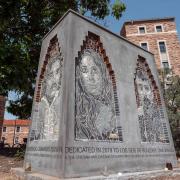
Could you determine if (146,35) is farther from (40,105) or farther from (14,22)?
(40,105)

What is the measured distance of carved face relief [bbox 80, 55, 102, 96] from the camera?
6.13 meters

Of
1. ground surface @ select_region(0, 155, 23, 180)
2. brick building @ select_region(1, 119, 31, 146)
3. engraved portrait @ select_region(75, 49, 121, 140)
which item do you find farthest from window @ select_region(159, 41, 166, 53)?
brick building @ select_region(1, 119, 31, 146)

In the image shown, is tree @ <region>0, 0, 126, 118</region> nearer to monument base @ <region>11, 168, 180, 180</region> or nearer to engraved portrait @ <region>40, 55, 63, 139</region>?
engraved portrait @ <region>40, 55, 63, 139</region>

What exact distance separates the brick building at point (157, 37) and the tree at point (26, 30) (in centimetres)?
2157

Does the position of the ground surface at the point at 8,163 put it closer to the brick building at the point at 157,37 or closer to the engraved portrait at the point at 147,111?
the engraved portrait at the point at 147,111

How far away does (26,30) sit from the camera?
13336mm

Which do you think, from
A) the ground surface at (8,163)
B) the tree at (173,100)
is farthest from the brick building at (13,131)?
the ground surface at (8,163)

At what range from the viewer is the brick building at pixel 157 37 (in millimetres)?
33219

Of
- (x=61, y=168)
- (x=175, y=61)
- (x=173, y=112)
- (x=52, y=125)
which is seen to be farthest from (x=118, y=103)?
(x=175, y=61)

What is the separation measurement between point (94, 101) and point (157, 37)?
31.2 metres

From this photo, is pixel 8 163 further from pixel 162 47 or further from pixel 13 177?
pixel 162 47

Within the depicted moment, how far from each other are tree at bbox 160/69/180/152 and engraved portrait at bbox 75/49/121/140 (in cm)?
1292

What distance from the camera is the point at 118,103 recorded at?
257 inches

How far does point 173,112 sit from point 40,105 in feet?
48.8
